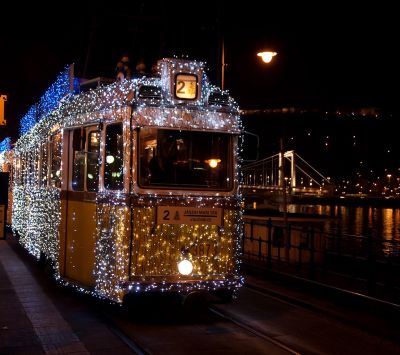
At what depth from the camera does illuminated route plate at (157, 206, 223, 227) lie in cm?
848

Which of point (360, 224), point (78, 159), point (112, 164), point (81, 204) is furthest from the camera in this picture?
point (360, 224)

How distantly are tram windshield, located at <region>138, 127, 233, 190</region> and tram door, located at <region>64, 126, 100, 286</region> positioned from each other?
35.5 inches

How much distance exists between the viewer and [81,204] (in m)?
9.49

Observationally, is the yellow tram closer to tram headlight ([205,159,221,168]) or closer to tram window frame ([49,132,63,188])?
tram headlight ([205,159,221,168])

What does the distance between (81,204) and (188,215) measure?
1.83 meters

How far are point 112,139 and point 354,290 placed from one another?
4997mm

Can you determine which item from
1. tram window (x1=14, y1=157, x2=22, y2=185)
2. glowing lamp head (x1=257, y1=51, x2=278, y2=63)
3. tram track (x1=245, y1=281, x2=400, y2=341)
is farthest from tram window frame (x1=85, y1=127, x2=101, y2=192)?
tram window (x1=14, y1=157, x2=22, y2=185)

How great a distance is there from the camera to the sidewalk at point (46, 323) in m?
7.45

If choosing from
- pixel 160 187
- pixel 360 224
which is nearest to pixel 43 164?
pixel 160 187

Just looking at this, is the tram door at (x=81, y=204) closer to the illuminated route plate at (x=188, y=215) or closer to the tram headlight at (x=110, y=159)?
the tram headlight at (x=110, y=159)

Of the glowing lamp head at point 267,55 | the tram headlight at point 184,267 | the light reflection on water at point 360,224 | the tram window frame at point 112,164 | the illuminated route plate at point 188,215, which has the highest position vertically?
the glowing lamp head at point 267,55

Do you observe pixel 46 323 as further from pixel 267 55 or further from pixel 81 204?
pixel 267 55

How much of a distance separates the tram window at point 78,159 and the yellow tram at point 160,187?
4 cm

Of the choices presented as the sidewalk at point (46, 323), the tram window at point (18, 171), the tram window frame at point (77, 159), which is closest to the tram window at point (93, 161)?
the tram window frame at point (77, 159)
